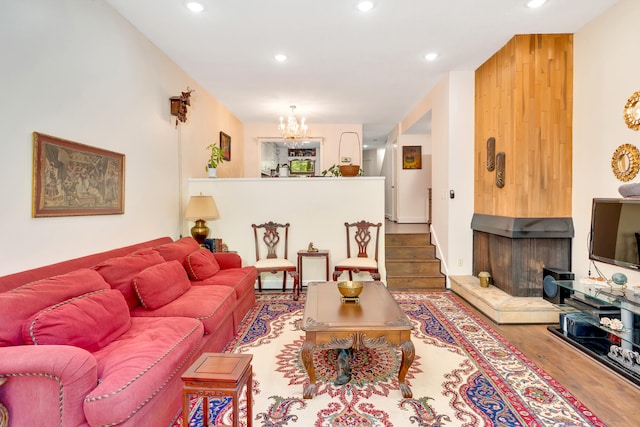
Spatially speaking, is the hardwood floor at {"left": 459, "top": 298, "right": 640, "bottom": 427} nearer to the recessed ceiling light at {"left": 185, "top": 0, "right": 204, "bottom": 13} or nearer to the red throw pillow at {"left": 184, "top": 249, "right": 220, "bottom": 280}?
the red throw pillow at {"left": 184, "top": 249, "right": 220, "bottom": 280}

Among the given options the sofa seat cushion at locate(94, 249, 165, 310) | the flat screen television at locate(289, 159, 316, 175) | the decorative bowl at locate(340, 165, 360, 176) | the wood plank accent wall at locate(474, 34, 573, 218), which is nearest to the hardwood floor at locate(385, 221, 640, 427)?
the wood plank accent wall at locate(474, 34, 573, 218)

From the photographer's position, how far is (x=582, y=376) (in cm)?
245

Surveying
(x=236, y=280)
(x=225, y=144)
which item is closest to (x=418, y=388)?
(x=236, y=280)

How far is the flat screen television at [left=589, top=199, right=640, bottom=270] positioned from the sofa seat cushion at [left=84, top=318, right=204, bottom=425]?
3366 mm

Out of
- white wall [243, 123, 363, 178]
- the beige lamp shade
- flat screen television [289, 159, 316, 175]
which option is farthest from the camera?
flat screen television [289, 159, 316, 175]

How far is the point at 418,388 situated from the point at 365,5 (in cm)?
316

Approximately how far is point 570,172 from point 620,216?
1099 mm

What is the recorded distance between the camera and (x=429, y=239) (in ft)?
18.8

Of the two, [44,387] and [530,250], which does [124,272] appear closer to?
[44,387]

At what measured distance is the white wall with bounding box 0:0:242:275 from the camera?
210 centimetres

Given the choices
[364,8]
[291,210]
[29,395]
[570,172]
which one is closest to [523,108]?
[570,172]

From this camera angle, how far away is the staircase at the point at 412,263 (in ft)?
16.5

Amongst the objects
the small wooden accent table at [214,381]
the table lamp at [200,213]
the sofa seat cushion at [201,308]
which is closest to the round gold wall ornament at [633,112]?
the small wooden accent table at [214,381]

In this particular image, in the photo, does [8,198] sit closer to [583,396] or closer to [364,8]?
[364,8]
